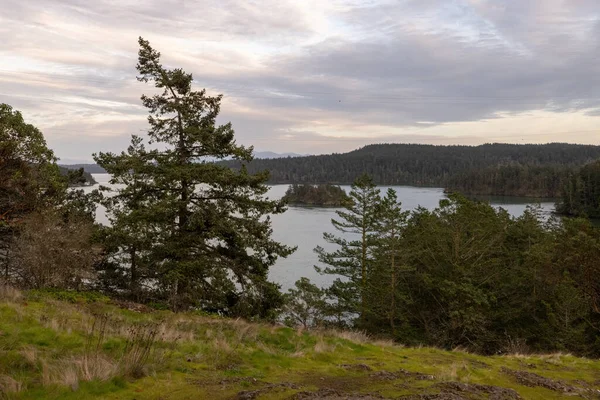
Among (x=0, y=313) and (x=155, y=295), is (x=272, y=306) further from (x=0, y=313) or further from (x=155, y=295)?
(x=0, y=313)

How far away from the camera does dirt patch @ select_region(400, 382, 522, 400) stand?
531 centimetres

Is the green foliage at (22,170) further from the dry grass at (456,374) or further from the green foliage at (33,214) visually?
the dry grass at (456,374)

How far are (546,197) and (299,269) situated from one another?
116477 mm

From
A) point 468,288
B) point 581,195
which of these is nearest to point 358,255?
point 468,288

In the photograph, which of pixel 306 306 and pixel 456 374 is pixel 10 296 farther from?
pixel 306 306

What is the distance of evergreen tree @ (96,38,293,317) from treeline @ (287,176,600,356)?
24.1 ft

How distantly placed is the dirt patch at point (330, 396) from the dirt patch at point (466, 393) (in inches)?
18.9

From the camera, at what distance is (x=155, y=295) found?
65.0 ft

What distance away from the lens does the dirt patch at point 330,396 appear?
5.01 m

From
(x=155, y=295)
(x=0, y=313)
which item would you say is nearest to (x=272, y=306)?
(x=155, y=295)

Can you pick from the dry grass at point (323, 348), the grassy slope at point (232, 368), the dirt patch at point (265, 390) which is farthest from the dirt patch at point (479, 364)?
the dirt patch at point (265, 390)

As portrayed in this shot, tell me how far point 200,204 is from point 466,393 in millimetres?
13424

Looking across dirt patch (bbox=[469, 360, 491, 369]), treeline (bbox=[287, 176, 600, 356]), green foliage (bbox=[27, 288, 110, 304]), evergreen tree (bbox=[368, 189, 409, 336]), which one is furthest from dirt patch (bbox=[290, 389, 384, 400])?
evergreen tree (bbox=[368, 189, 409, 336])

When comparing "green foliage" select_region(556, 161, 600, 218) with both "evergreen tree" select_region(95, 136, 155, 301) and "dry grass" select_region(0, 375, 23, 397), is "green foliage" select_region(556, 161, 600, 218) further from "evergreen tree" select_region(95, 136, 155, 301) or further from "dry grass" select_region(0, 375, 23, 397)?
"dry grass" select_region(0, 375, 23, 397)
